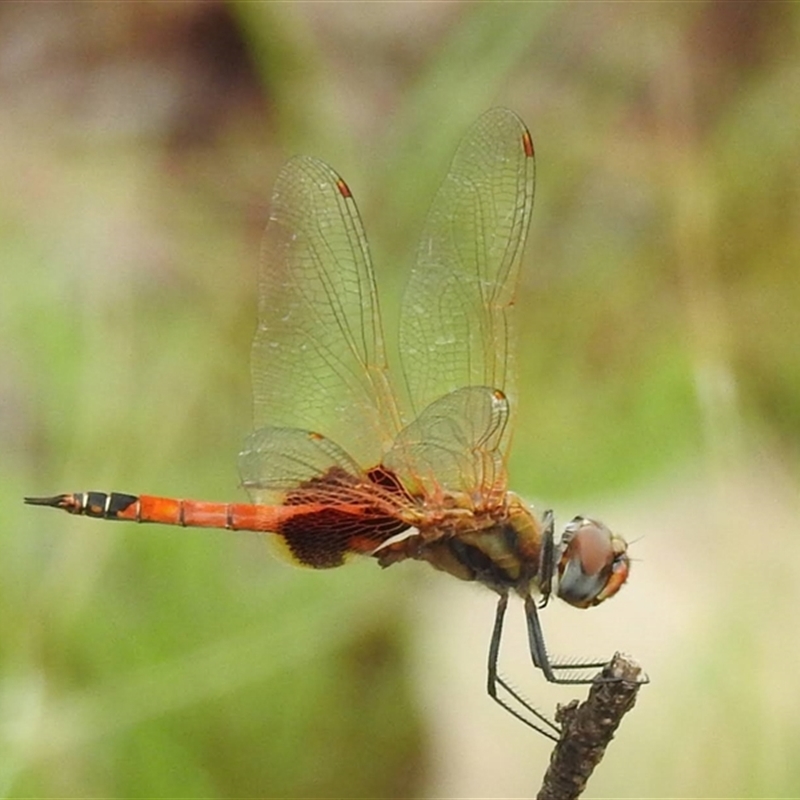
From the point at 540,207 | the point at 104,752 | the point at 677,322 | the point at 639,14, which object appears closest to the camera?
the point at 104,752

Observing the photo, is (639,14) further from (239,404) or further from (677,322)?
(239,404)

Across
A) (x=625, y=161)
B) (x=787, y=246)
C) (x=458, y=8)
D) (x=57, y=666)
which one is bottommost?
(x=57, y=666)

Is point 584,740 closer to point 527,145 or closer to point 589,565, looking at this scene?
point 589,565

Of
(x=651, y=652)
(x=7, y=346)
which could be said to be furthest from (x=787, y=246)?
(x=7, y=346)

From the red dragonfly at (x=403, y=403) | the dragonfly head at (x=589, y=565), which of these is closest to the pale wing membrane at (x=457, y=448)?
the red dragonfly at (x=403, y=403)

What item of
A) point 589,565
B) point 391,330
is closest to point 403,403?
point 589,565

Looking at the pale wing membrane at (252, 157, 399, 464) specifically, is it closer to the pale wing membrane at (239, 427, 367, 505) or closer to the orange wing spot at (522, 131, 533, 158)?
the pale wing membrane at (239, 427, 367, 505)

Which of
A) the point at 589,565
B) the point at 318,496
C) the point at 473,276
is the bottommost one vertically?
the point at 589,565
